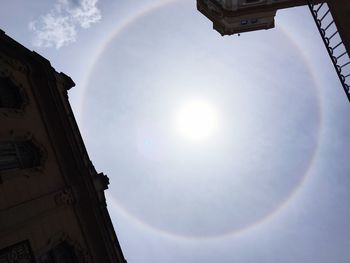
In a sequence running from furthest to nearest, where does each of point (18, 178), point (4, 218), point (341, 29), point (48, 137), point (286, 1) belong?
point (286, 1) < point (48, 137) < point (18, 178) < point (4, 218) < point (341, 29)

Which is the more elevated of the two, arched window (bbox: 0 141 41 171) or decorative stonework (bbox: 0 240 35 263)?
arched window (bbox: 0 141 41 171)

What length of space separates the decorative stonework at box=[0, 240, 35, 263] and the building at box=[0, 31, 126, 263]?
3 cm

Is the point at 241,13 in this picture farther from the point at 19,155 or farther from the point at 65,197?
the point at 19,155

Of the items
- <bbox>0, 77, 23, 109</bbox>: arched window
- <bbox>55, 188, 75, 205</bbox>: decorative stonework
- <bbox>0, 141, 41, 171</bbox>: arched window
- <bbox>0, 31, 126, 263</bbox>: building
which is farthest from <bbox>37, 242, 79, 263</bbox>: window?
<bbox>0, 77, 23, 109</bbox>: arched window

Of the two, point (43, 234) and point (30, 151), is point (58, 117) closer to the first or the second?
point (30, 151)

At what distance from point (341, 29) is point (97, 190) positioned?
12.7 m

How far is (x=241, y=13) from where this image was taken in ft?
84.5

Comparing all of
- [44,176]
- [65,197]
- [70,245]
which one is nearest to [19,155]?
[44,176]

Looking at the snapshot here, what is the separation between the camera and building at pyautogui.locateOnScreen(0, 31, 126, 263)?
12.8 meters

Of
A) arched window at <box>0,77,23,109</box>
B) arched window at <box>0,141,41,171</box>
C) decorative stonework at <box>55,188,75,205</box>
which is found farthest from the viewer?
decorative stonework at <box>55,188,75,205</box>

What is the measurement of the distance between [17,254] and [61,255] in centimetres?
415

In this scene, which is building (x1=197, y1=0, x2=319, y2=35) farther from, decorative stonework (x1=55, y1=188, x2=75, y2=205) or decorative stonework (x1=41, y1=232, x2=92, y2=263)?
decorative stonework (x1=41, y1=232, x2=92, y2=263)

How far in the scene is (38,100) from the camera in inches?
648

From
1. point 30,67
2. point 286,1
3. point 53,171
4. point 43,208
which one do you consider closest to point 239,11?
point 286,1
